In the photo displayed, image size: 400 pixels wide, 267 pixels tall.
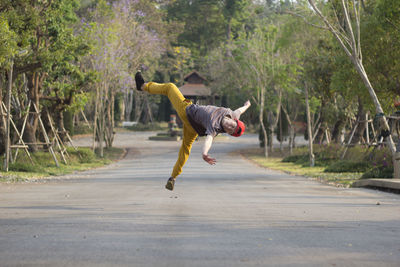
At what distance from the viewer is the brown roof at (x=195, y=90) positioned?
6562 centimetres

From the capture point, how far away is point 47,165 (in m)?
28.4

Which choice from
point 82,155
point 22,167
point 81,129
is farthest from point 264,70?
point 81,129

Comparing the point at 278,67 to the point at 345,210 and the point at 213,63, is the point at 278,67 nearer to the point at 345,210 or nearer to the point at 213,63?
the point at 213,63

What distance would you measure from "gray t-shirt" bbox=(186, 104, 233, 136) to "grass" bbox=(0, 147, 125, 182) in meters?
11.4

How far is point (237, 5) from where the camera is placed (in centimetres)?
7438

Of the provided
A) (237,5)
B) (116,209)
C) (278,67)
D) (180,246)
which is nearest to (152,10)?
(237,5)

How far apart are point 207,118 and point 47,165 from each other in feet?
64.6

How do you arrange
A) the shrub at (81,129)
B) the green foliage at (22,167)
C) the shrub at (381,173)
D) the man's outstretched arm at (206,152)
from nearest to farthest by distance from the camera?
the man's outstretched arm at (206,152) < the shrub at (381,173) < the green foliage at (22,167) < the shrub at (81,129)

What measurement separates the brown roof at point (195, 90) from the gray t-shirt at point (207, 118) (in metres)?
53.8

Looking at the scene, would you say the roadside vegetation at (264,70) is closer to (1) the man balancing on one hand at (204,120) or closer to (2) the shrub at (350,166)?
(2) the shrub at (350,166)

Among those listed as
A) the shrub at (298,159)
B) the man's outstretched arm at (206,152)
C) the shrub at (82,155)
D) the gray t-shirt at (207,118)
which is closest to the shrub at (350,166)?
the shrub at (298,159)

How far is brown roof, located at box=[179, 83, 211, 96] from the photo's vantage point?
6562 cm

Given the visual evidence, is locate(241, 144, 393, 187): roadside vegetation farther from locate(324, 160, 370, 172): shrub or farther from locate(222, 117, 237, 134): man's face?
locate(222, 117, 237, 134): man's face

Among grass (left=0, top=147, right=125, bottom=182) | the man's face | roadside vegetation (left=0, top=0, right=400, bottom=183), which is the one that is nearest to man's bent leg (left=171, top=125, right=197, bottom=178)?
the man's face
